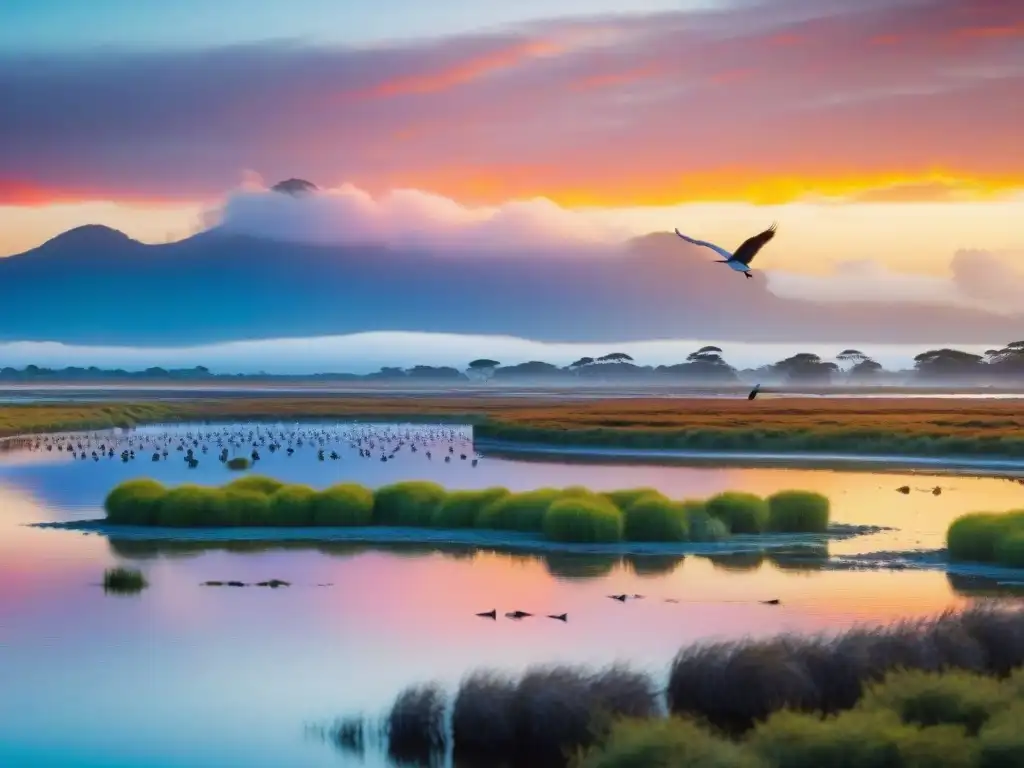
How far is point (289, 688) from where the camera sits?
2342cm

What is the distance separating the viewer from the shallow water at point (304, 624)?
21547mm

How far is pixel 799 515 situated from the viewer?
43125mm

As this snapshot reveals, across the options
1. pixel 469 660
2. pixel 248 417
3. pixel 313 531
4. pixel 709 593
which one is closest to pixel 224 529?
pixel 313 531

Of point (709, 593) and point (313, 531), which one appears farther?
point (313, 531)

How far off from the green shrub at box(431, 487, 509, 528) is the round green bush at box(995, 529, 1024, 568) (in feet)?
48.6

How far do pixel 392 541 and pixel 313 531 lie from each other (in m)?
2.88

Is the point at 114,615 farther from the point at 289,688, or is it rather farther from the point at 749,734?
the point at 749,734

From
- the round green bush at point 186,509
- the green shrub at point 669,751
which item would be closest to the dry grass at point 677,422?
the round green bush at point 186,509

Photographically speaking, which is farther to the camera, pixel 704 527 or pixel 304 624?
pixel 704 527

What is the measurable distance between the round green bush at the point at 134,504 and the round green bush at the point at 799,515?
1869 centimetres

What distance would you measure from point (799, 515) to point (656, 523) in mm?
5411

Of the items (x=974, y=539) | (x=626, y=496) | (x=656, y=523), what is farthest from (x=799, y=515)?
(x=974, y=539)

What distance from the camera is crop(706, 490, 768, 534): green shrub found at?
42094 millimetres

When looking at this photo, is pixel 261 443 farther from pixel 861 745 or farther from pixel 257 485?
pixel 861 745
